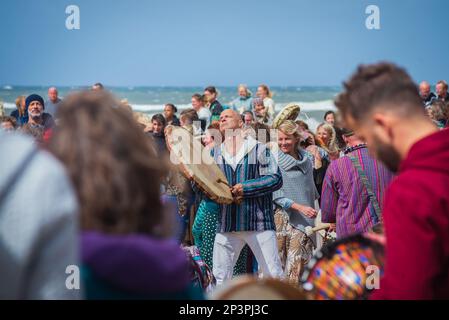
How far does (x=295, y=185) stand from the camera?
308 inches

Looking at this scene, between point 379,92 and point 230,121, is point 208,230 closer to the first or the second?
point 230,121

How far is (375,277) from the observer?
3047 mm

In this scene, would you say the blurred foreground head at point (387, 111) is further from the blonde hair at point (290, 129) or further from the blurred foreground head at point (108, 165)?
the blonde hair at point (290, 129)

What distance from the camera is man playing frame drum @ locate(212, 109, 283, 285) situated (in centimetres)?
708

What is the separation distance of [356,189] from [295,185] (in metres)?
2.40

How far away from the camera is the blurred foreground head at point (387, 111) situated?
108 inches

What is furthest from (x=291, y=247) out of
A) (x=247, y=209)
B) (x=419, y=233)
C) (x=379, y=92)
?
(x=419, y=233)

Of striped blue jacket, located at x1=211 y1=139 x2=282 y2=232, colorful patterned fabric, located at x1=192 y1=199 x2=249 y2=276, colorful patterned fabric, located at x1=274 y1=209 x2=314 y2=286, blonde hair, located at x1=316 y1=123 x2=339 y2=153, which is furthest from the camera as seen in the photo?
blonde hair, located at x1=316 y1=123 x2=339 y2=153

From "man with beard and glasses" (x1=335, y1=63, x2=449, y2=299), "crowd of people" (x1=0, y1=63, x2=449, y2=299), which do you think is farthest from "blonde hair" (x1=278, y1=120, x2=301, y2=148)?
"man with beard and glasses" (x1=335, y1=63, x2=449, y2=299)

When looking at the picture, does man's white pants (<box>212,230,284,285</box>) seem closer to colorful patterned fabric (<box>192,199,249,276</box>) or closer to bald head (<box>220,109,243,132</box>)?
colorful patterned fabric (<box>192,199,249,276</box>)

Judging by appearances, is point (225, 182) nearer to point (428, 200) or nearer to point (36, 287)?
point (428, 200)

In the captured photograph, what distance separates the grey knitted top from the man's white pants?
1.93 ft

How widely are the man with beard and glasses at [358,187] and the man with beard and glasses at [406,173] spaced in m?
2.59
